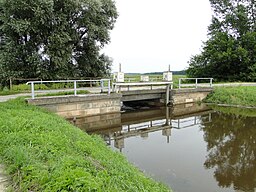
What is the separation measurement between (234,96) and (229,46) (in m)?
12.0

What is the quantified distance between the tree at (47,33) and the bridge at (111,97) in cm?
292

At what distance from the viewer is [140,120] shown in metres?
13.9

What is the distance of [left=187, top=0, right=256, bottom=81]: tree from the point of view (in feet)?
93.9

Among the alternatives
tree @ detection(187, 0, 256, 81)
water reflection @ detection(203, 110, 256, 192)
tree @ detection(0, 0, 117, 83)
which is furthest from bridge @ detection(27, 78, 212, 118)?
tree @ detection(187, 0, 256, 81)

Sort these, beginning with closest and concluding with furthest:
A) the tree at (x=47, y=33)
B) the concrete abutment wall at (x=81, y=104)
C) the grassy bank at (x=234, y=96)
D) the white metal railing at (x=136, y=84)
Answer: the concrete abutment wall at (x=81, y=104)
the white metal railing at (x=136, y=84)
the tree at (x=47, y=33)
the grassy bank at (x=234, y=96)

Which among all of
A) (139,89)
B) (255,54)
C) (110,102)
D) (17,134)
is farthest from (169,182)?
(255,54)

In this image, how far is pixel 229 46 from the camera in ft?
93.7

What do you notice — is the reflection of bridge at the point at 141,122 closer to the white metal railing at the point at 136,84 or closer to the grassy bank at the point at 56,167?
the white metal railing at the point at 136,84

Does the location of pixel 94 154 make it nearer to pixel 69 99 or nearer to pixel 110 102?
pixel 69 99

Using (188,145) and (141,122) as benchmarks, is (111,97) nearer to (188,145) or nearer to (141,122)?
(141,122)

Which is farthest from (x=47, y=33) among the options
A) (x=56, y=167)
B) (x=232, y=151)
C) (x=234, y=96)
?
(x=56, y=167)

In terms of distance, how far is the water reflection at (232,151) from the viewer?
629 cm

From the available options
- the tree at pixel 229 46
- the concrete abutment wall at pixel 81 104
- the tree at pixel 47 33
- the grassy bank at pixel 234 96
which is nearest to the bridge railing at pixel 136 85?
the concrete abutment wall at pixel 81 104

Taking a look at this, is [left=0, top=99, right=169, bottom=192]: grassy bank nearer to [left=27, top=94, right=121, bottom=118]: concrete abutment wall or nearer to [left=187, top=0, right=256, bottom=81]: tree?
[left=27, top=94, right=121, bottom=118]: concrete abutment wall
